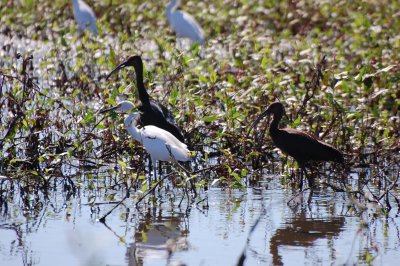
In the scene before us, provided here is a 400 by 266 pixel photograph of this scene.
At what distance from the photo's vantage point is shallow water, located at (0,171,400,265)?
5.69 metres

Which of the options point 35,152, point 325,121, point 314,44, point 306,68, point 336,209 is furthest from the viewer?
point 314,44

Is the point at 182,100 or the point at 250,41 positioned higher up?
the point at 250,41

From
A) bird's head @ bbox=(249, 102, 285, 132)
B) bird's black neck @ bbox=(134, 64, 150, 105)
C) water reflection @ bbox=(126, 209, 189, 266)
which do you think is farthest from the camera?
Result: bird's black neck @ bbox=(134, 64, 150, 105)

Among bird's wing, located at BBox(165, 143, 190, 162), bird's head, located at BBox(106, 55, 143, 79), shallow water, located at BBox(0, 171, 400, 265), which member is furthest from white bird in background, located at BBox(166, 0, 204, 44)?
shallow water, located at BBox(0, 171, 400, 265)

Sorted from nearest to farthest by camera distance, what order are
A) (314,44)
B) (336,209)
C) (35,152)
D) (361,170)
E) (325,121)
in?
(336,209)
(35,152)
(361,170)
(325,121)
(314,44)

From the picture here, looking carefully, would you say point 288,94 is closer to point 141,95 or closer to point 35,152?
point 141,95

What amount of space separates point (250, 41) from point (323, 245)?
572cm

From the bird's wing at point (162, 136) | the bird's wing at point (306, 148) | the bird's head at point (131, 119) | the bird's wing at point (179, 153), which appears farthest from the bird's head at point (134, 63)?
the bird's wing at point (306, 148)

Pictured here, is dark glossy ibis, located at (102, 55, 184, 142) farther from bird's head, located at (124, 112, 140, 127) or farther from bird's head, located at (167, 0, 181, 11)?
bird's head, located at (167, 0, 181, 11)

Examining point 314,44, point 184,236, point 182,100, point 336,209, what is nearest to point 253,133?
point 182,100

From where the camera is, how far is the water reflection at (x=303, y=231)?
6.13 meters

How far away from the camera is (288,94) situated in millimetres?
9219

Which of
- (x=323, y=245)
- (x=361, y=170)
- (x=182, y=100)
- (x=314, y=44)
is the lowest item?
(x=323, y=245)

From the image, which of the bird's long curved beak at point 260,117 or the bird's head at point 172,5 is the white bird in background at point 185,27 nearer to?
the bird's head at point 172,5
